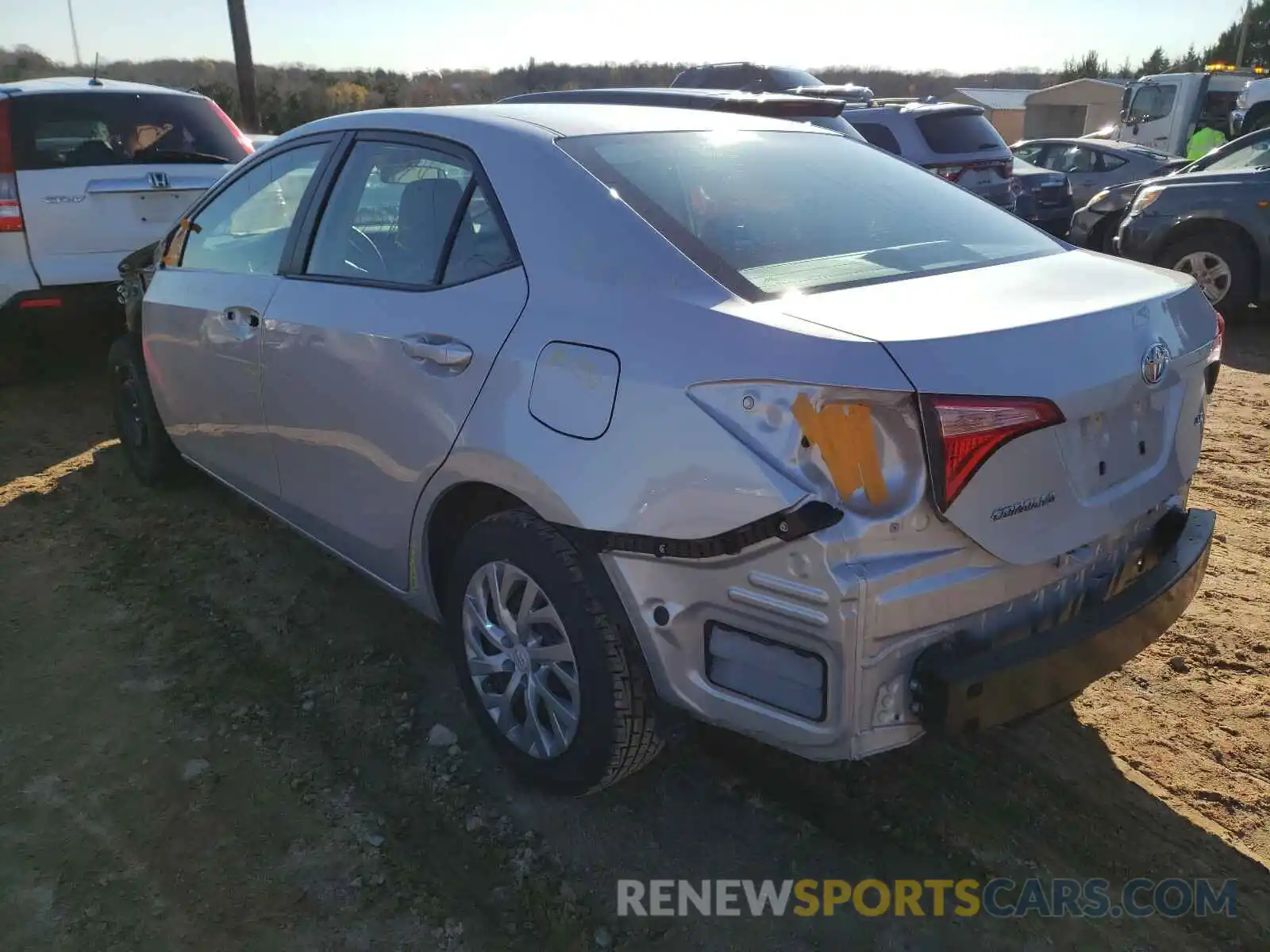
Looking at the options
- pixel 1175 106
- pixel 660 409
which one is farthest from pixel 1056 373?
pixel 1175 106

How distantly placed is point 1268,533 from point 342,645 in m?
3.90

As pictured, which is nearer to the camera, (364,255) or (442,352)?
(442,352)

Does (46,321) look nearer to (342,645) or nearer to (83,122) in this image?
(83,122)

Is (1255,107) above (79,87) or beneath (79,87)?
beneath

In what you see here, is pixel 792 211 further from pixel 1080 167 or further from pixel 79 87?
pixel 1080 167

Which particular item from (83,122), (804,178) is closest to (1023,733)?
(804,178)

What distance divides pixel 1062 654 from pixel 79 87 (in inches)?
267

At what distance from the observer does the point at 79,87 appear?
6.42 metres

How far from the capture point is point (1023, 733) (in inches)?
118

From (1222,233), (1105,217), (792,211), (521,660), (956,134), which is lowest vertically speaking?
(521,660)

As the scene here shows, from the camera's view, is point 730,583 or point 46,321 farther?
point 46,321

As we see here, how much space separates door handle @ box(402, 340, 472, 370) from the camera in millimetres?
2611

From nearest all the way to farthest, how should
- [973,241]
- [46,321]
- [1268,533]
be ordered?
[973,241] < [1268,533] < [46,321]

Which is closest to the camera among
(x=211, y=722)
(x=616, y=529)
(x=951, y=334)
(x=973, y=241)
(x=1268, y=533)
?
(x=951, y=334)
